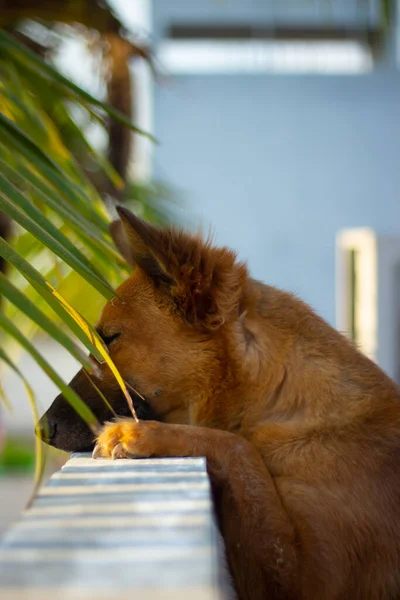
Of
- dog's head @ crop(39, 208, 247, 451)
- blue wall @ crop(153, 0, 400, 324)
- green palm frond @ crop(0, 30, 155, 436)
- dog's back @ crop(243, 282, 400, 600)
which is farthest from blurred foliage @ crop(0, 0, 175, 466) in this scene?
blue wall @ crop(153, 0, 400, 324)

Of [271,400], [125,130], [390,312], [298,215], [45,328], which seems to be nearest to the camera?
[45,328]

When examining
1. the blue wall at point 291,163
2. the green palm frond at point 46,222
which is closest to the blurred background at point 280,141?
the blue wall at point 291,163

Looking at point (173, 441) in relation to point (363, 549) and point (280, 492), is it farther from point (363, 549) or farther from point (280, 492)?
point (363, 549)

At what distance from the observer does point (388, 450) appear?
2.17 meters

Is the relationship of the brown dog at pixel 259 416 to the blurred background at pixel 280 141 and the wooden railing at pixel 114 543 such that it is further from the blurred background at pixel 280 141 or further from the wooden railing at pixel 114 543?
the blurred background at pixel 280 141

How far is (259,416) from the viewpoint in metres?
2.33

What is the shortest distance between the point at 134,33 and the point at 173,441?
2.87 metres

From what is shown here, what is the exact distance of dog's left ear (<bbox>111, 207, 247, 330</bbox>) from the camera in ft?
7.51

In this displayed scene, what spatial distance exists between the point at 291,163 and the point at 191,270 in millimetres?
10000

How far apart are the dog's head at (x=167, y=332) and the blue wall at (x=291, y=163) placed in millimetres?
9526

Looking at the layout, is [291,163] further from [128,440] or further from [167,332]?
[128,440]

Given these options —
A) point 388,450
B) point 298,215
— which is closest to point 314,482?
point 388,450

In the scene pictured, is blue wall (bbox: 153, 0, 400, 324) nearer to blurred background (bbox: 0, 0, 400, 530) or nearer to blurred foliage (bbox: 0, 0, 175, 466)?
blurred background (bbox: 0, 0, 400, 530)

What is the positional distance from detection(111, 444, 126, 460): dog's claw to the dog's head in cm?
36
